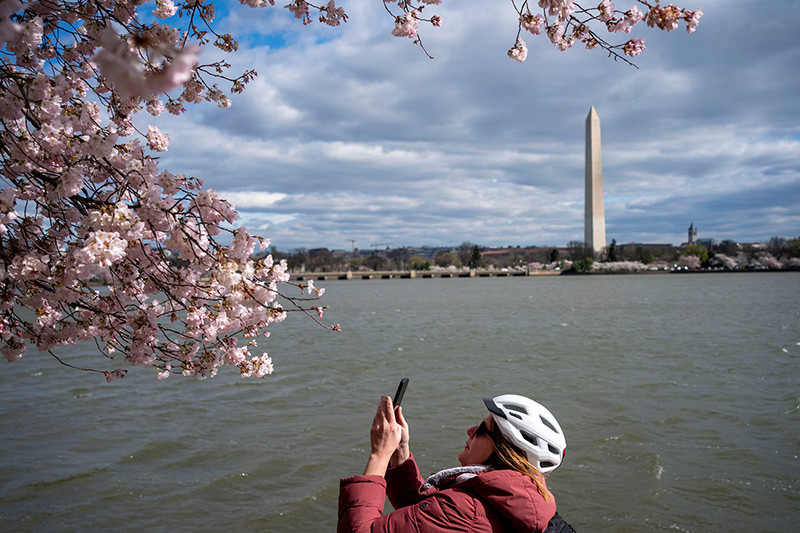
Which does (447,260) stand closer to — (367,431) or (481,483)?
(367,431)

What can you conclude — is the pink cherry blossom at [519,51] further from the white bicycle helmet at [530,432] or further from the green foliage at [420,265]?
the green foliage at [420,265]

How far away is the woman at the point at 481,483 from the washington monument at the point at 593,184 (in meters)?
81.3

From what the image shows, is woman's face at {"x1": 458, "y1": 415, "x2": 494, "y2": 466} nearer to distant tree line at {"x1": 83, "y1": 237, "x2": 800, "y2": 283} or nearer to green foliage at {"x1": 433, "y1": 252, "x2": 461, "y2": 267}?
distant tree line at {"x1": 83, "y1": 237, "x2": 800, "y2": 283}

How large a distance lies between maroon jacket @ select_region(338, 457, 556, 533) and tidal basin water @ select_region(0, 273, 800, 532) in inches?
171

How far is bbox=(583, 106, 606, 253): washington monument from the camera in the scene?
78438 millimetres

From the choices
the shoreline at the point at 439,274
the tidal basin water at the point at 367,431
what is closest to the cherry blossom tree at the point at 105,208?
the tidal basin water at the point at 367,431

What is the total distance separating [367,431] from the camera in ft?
30.8

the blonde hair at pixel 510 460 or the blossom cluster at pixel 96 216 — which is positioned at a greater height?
the blossom cluster at pixel 96 216

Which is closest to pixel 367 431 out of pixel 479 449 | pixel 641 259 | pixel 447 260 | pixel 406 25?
pixel 406 25

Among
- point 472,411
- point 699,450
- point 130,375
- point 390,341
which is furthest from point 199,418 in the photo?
point 390,341

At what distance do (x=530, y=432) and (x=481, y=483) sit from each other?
0.37m

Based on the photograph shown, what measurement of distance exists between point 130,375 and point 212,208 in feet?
46.3

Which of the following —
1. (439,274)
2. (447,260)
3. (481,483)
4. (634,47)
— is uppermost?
(447,260)

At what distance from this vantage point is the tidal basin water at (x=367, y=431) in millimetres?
6441
